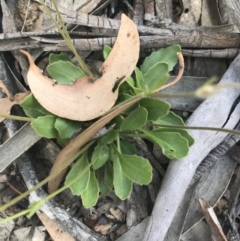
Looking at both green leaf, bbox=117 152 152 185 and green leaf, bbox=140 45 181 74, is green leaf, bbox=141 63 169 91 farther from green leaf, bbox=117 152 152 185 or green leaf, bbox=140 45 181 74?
green leaf, bbox=117 152 152 185

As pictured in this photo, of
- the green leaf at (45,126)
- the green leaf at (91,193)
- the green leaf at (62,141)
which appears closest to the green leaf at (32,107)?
the green leaf at (45,126)

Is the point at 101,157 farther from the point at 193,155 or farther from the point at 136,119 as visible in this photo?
the point at 193,155

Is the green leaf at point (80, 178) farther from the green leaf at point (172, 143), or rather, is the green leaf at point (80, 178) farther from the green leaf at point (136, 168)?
the green leaf at point (172, 143)

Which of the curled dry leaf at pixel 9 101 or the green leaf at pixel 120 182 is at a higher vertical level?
the curled dry leaf at pixel 9 101

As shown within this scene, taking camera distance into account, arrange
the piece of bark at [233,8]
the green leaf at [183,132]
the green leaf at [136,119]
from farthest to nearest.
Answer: the piece of bark at [233,8] < the green leaf at [183,132] < the green leaf at [136,119]

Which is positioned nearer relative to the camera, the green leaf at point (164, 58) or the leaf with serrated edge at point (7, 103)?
the green leaf at point (164, 58)

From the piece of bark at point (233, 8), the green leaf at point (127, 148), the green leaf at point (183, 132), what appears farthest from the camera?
the piece of bark at point (233, 8)
